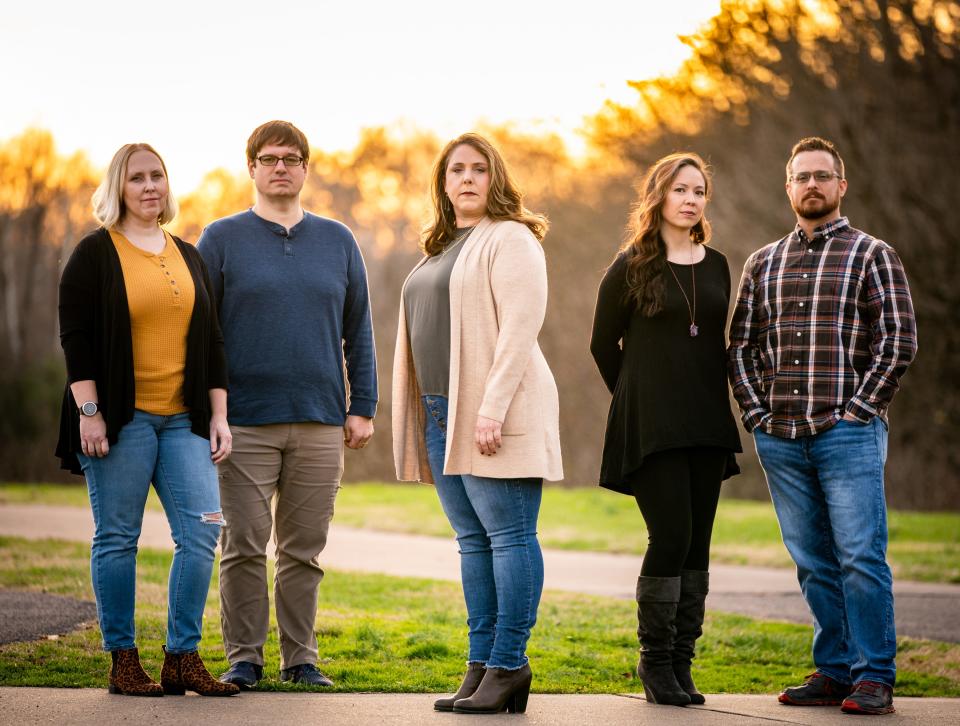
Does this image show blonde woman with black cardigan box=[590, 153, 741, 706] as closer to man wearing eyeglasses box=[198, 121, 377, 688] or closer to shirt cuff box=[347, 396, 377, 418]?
shirt cuff box=[347, 396, 377, 418]

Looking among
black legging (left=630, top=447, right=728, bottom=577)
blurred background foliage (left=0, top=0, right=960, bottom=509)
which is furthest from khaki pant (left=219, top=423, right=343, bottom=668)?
blurred background foliage (left=0, top=0, right=960, bottom=509)

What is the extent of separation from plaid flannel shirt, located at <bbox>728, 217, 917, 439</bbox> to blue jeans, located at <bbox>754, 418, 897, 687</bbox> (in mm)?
102

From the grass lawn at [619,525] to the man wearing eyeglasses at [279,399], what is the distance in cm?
751

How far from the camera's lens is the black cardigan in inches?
187

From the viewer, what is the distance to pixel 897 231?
1809cm

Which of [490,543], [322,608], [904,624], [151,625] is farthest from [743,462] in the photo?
[490,543]

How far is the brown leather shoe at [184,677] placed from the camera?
4746 mm

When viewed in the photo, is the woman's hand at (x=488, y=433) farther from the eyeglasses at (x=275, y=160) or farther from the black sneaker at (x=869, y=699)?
the black sneaker at (x=869, y=699)

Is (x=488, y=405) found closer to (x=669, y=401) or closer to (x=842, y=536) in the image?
(x=669, y=401)

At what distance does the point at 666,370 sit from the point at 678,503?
53cm

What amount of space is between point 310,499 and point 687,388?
1.69 m

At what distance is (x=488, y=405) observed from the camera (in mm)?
4699

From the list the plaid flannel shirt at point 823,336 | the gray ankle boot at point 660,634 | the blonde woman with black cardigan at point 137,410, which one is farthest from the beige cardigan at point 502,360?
the plaid flannel shirt at point 823,336

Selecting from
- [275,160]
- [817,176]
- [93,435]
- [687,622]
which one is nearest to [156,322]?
[93,435]
